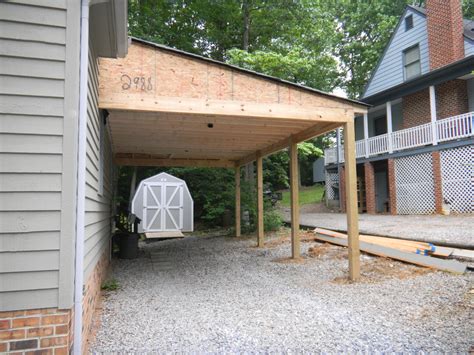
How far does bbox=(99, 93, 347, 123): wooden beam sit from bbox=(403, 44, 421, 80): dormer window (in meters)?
12.1

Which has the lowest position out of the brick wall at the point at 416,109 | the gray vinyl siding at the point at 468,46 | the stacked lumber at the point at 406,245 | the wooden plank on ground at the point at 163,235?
the wooden plank on ground at the point at 163,235

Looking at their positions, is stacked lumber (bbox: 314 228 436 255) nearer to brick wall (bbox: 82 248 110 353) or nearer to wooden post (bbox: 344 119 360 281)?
wooden post (bbox: 344 119 360 281)

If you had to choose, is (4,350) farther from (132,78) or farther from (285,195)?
(285,195)

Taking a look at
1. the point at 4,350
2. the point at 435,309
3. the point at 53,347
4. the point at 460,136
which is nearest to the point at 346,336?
the point at 435,309

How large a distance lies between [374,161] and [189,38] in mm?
10208

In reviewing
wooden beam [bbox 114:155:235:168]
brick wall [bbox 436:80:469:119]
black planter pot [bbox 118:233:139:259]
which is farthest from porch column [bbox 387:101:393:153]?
black planter pot [bbox 118:233:139:259]

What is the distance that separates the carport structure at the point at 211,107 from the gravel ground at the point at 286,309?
86 centimetres

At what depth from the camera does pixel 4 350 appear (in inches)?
96.8

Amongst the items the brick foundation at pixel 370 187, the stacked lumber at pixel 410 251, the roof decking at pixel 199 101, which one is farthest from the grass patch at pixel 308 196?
the roof decking at pixel 199 101

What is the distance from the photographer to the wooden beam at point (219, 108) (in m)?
4.51

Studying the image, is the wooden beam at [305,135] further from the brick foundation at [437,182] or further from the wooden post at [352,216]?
the brick foundation at [437,182]

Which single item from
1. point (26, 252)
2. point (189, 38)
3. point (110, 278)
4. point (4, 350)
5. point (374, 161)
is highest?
point (189, 38)

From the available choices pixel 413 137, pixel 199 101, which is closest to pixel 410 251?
pixel 199 101

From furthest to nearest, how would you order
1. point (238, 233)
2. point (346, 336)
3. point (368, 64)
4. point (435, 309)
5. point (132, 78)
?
point (368, 64), point (238, 233), point (132, 78), point (435, 309), point (346, 336)
